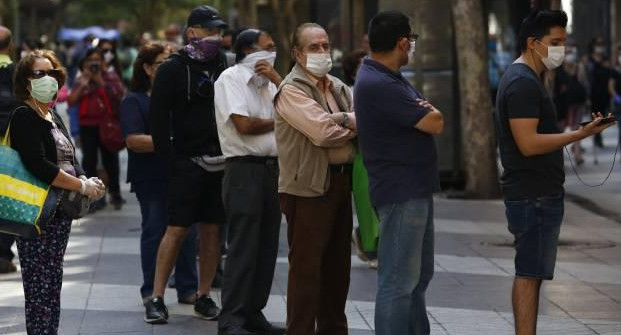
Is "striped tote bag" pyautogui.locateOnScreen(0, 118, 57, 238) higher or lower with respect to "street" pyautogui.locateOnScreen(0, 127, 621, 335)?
higher

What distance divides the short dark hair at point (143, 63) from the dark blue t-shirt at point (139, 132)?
68 millimetres

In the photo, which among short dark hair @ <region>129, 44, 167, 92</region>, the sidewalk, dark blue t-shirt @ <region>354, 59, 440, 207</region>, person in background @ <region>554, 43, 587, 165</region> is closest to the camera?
dark blue t-shirt @ <region>354, 59, 440, 207</region>

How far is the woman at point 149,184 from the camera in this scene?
9094 mm

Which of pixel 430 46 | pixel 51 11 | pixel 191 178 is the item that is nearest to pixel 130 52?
pixel 430 46

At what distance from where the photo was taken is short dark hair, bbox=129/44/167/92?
930cm

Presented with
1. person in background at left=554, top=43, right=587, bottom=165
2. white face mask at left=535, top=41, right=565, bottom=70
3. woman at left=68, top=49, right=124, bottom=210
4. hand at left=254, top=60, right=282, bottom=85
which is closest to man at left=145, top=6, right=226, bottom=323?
hand at left=254, top=60, right=282, bottom=85

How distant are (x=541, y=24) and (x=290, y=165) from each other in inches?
60.3

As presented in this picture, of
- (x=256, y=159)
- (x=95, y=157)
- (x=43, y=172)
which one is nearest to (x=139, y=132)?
(x=256, y=159)

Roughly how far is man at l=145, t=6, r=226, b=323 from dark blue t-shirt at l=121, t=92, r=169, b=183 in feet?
1.45

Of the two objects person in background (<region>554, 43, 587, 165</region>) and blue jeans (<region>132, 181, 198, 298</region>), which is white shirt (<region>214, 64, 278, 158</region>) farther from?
person in background (<region>554, 43, 587, 165</region>)

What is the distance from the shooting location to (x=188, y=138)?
8.51 meters

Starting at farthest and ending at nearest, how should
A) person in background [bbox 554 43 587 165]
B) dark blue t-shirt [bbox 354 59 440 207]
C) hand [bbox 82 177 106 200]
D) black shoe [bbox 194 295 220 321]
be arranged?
person in background [bbox 554 43 587 165] → black shoe [bbox 194 295 220 321] → hand [bbox 82 177 106 200] → dark blue t-shirt [bbox 354 59 440 207]

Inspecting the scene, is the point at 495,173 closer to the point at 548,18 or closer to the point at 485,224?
the point at 485,224

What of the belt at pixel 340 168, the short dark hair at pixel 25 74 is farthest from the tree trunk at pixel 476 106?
the short dark hair at pixel 25 74
